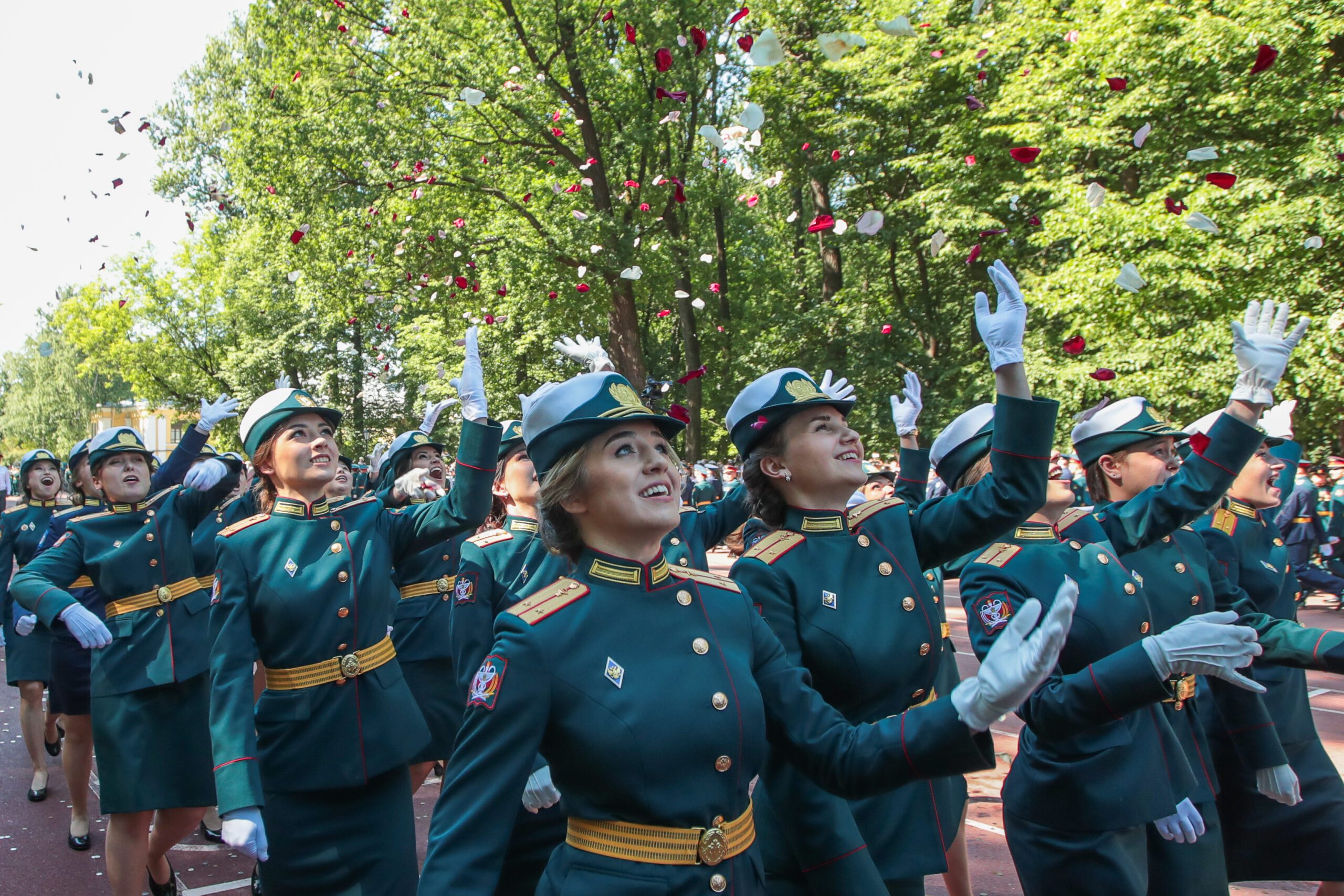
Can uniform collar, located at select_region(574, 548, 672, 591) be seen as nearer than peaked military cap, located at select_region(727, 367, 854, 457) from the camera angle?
Yes

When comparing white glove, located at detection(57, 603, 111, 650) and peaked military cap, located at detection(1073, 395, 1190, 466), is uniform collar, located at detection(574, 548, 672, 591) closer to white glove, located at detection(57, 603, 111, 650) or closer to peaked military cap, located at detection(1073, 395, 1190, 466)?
peaked military cap, located at detection(1073, 395, 1190, 466)

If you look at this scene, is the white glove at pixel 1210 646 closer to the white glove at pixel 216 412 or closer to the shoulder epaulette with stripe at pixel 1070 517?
the shoulder epaulette with stripe at pixel 1070 517

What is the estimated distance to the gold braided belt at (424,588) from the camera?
644cm

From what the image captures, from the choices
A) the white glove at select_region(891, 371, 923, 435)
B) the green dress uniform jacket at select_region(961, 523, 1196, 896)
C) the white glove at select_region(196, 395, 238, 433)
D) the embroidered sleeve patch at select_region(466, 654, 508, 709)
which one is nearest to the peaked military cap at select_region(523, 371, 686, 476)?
the embroidered sleeve patch at select_region(466, 654, 508, 709)

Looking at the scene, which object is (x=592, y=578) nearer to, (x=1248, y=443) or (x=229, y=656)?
(x=229, y=656)

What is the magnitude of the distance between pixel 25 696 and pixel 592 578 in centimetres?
695

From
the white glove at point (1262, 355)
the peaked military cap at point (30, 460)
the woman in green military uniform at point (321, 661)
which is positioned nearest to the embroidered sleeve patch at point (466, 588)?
the woman in green military uniform at point (321, 661)

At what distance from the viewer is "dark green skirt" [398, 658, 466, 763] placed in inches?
243

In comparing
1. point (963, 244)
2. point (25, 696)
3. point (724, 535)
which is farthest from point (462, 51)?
point (724, 535)

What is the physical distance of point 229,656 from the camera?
3.68 m

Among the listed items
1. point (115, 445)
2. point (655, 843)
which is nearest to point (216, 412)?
point (115, 445)

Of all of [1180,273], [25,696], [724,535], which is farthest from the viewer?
[1180,273]

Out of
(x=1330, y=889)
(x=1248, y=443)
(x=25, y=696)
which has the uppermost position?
(x=1248, y=443)

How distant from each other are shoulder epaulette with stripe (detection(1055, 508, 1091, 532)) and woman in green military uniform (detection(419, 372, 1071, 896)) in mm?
1862
